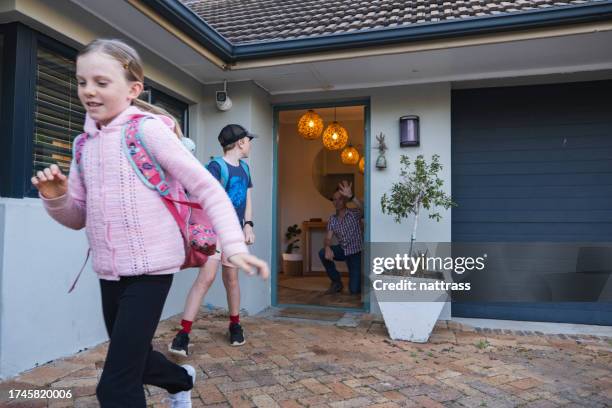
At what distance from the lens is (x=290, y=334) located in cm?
368

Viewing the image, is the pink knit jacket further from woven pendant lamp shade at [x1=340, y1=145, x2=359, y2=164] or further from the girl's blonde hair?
woven pendant lamp shade at [x1=340, y1=145, x2=359, y2=164]

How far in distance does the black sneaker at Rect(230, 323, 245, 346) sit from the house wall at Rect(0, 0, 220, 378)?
96 centimetres

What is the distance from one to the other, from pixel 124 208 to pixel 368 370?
2117 millimetres

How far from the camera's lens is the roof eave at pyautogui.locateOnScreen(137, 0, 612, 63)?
3.14 metres

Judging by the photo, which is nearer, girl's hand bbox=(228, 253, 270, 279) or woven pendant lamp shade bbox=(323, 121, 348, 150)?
girl's hand bbox=(228, 253, 270, 279)

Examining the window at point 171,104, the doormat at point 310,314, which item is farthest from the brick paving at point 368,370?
the window at point 171,104

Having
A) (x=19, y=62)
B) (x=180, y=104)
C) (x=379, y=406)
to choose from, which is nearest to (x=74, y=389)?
(x=379, y=406)

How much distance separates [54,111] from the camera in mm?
2932

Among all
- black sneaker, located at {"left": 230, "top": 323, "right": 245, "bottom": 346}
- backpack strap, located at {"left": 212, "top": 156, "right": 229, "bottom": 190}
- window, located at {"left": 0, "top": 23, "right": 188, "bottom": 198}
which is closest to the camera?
window, located at {"left": 0, "top": 23, "right": 188, "bottom": 198}

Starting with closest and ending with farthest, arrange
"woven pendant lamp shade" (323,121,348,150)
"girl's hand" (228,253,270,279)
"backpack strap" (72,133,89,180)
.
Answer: "girl's hand" (228,253,270,279)
"backpack strap" (72,133,89,180)
"woven pendant lamp shade" (323,121,348,150)

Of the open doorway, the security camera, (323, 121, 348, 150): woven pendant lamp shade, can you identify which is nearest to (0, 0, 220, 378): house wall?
the security camera

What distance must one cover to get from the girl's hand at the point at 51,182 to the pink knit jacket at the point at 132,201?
8cm

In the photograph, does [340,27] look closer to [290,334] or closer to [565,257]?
[290,334]

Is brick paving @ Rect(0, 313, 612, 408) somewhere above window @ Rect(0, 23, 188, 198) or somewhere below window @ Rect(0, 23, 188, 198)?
below
